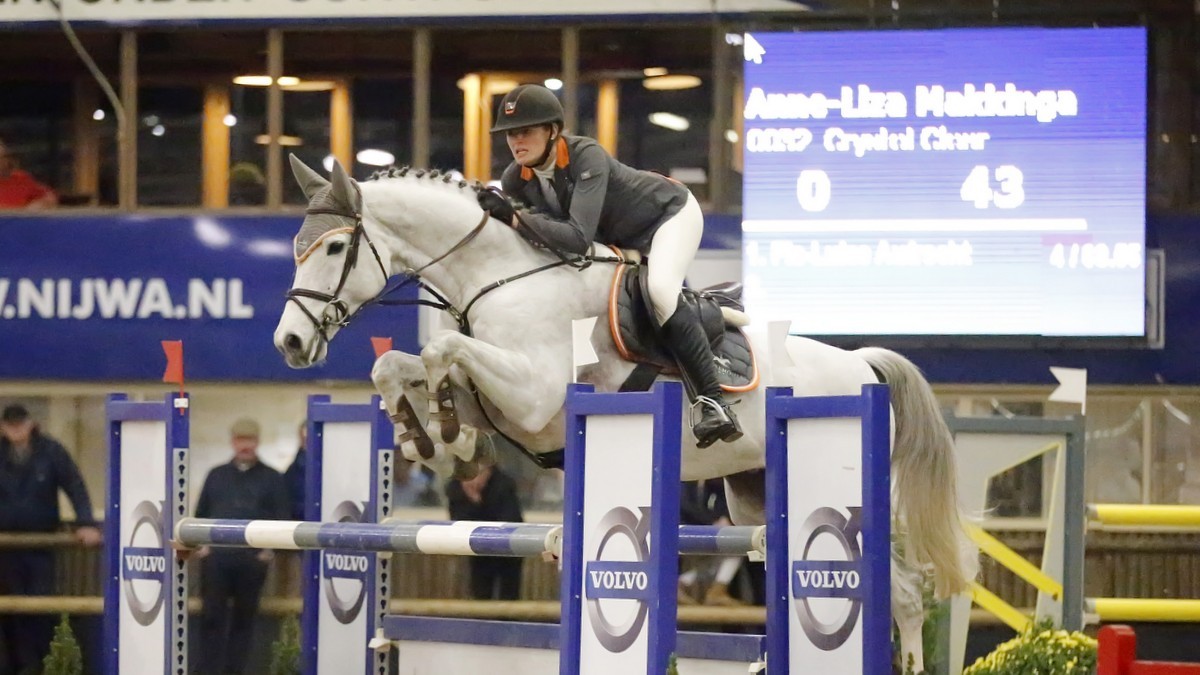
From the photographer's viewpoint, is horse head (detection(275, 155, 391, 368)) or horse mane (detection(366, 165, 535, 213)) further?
horse mane (detection(366, 165, 535, 213))

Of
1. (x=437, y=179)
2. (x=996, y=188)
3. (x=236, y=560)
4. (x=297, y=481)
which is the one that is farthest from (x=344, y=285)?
(x=996, y=188)

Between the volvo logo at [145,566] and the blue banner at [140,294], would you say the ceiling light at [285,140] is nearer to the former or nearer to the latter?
the blue banner at [140,294]

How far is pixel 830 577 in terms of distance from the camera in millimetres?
3633

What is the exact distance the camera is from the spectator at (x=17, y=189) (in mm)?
7777

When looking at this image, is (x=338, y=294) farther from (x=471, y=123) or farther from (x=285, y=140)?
(x=285, y=140)

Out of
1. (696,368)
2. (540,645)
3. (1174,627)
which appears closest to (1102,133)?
(1174,627)

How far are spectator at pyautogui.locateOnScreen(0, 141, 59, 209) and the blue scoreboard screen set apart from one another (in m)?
3.30

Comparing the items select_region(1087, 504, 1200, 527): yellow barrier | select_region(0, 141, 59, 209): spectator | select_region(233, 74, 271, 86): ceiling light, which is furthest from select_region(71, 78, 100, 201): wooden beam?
select_region(1087, 504, 1200, 527): yellow barrier

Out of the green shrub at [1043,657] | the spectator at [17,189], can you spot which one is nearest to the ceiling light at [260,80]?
the spectator at [17,189]

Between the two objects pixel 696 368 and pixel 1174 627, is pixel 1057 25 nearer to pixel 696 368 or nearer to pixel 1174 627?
pixel 1174 627

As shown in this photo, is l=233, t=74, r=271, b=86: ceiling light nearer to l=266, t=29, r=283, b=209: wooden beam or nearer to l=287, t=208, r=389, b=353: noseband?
l=266, t=29, r=283, b=209: wooden beam

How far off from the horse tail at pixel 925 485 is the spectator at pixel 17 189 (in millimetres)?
4434

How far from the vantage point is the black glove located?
441 cm

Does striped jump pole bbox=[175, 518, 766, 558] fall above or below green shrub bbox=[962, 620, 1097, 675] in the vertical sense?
above
